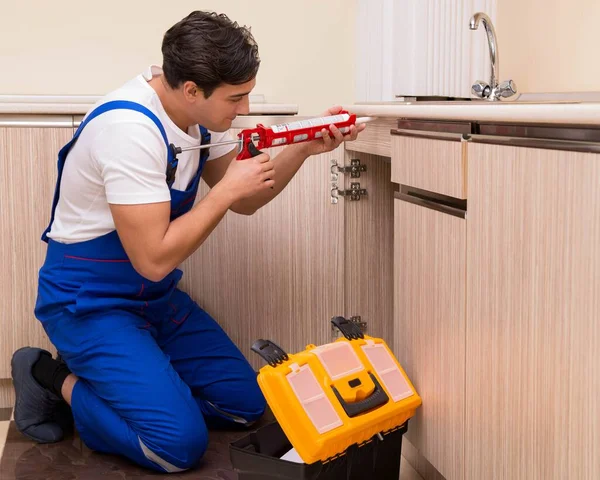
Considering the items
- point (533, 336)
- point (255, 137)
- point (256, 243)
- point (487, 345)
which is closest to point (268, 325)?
point (256, 243)

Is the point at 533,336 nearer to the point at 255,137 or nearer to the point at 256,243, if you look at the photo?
the point at 255,137

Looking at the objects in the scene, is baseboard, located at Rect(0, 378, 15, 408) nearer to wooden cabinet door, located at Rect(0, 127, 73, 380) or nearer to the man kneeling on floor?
wooden cabinet door, located at Rect(0, 127, 73, 380)

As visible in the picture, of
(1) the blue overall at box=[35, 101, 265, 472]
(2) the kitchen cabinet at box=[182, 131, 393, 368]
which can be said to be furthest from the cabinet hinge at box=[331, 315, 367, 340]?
(1) the blue overall at box=[35, 101, 265, 472]

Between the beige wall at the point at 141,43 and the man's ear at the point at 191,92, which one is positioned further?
the beige wall at the point at 141,43

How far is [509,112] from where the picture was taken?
3.68ft

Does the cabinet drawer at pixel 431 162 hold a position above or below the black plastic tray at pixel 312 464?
above

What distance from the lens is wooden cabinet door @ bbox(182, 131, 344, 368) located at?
2.14m

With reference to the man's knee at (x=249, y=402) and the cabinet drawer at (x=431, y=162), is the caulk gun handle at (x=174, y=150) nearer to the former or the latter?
the cabinet drawer at (x=431, y=162)

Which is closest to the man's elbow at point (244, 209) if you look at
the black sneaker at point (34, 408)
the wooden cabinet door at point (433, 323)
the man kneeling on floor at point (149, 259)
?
the man kneeling on floor at point (149, 259)

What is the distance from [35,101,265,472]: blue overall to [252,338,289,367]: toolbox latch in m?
0.42

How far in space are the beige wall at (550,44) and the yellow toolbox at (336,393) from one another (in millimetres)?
991

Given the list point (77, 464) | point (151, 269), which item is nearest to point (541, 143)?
point (151, 269)

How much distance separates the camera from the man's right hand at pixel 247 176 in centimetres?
164

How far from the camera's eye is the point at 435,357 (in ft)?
4.89
